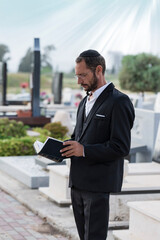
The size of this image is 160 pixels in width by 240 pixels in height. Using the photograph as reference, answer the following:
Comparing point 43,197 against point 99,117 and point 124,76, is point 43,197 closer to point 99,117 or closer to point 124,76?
point 99,117

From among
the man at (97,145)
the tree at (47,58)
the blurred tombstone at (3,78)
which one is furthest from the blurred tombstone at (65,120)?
the tree at (47,58)

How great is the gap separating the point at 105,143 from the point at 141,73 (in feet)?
147

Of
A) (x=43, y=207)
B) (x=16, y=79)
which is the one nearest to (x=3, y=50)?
(x=16, y=79)

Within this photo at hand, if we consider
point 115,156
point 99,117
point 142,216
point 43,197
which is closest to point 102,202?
point 115,156

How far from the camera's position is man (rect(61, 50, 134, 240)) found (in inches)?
109

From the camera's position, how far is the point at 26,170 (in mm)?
7180

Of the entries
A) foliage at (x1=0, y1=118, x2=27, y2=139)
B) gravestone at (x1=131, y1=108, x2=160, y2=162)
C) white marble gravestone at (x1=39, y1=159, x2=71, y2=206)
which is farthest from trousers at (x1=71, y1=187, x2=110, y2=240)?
foliage at (x1=0, y1=118, x2=27, y2=139)

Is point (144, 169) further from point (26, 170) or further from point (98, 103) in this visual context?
point (98, 103)

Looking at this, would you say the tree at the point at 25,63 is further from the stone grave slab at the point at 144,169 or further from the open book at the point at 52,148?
the open book at the point at 52,148

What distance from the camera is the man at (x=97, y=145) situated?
2760 mm

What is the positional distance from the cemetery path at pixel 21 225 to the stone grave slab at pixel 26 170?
0.70 metres

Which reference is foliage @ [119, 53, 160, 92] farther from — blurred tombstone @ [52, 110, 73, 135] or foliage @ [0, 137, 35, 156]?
foliage @ [0, 137, 35, 156]

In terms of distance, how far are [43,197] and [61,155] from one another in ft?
11.4

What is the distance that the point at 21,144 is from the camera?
860 cm
